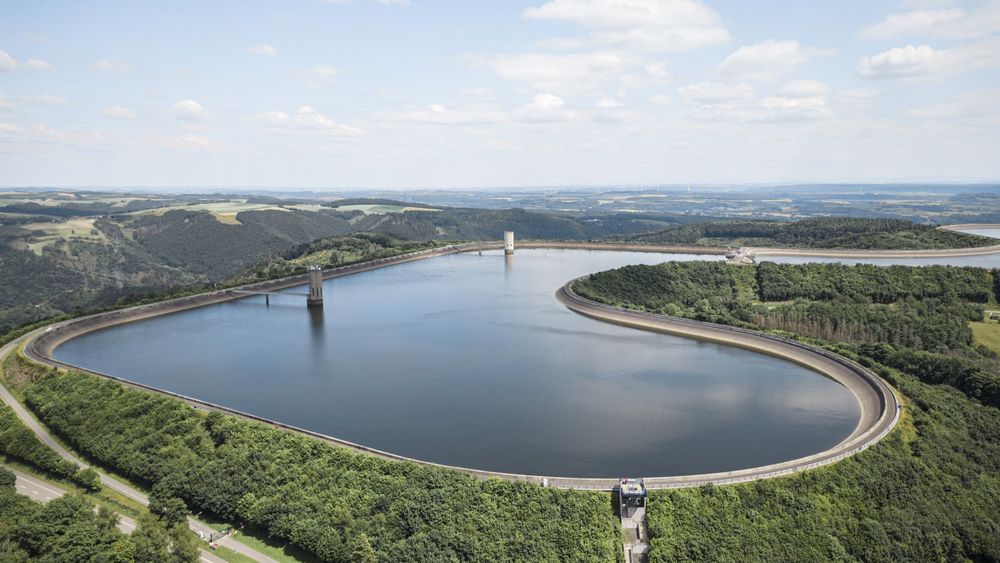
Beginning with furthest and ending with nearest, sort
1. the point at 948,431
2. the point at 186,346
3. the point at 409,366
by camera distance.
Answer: the point at 186,346, the point at 409,366, the point at 948,431

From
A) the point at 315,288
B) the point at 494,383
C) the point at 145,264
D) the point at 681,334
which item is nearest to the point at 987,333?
the point at 681,334

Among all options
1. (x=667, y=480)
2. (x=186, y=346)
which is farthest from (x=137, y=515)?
(x=186, y=346)

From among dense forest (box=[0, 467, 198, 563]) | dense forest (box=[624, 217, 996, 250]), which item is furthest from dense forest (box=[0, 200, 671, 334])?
dense forest (box=[0, 467, 198, 563])

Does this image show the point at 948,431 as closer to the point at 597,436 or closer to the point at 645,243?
the point at 597,436

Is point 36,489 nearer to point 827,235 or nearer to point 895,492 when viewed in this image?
point 895,492

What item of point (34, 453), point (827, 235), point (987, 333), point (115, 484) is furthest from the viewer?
point (827, 235)

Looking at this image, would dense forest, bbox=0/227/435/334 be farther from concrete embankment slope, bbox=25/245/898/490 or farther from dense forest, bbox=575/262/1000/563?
dense forest, bbox=575/262/1000/563

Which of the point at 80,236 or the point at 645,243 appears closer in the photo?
the point at 645,243

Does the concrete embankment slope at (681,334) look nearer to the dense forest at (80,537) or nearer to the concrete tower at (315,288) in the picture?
the dense forest at (80,537)
